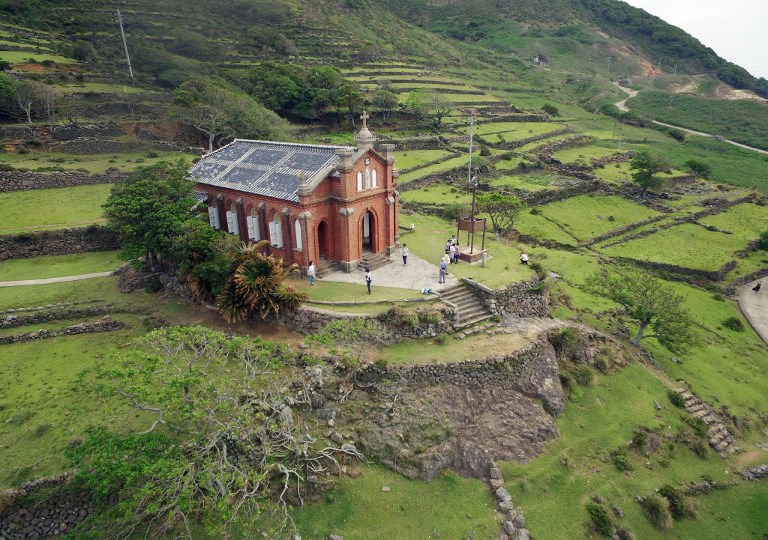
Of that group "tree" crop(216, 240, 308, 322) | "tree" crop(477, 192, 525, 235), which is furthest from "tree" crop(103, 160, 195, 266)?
"tree" crop(477, 192, 525, 235)

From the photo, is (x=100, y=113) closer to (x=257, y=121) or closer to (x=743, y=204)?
(x=257, y=121)

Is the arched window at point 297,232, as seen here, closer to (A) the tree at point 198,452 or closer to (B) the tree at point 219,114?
(A) the tree at point 198,452

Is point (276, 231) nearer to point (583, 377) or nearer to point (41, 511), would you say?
point (41, 511)

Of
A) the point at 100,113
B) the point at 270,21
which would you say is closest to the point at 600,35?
the point at 270,21

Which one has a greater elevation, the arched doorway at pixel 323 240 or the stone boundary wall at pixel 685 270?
the arched doorway at pixel 323 240

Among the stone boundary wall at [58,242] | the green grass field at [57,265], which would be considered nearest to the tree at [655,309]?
the green grass field at [57,265]

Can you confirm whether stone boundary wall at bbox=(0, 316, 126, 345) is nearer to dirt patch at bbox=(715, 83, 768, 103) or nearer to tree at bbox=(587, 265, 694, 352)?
tree at bbox=(587, 265, 694, 352)
